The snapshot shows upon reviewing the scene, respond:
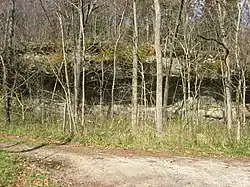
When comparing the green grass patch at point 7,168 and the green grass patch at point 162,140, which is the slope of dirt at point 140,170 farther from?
the green grass patch at point 162,140

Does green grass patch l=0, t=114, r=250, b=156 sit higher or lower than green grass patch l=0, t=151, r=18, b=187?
higher

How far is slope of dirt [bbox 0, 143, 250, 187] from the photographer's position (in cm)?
800

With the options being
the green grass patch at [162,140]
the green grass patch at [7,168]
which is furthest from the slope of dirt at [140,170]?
the green grass patch at [162,140]

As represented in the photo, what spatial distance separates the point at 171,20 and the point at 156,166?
42.9 feet

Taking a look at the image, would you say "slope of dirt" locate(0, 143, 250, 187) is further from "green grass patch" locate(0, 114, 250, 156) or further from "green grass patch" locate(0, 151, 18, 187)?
"green grass patch" locate(0, 114, 250, 156)

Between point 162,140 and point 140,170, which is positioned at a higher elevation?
point 162,140

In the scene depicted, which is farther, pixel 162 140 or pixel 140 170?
pixel 162 140

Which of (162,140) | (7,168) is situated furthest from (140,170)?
(162,140)

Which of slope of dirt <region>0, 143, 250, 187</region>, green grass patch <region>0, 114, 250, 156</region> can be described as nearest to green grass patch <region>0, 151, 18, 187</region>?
slope of dirt <region>0, 143, 250, 187</region>

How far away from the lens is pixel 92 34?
2458 cm

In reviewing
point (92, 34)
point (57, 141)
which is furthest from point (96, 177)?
point (92, 34)

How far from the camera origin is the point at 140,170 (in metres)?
8.89

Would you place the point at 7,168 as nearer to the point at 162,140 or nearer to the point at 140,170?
the point at 140,170

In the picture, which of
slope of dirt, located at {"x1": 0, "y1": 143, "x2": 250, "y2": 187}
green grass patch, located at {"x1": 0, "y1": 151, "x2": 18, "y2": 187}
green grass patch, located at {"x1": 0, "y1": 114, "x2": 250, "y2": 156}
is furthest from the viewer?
green grass patch, located at {"x1": 0, "y1": 114, "x2": 250, "y2": 156}
